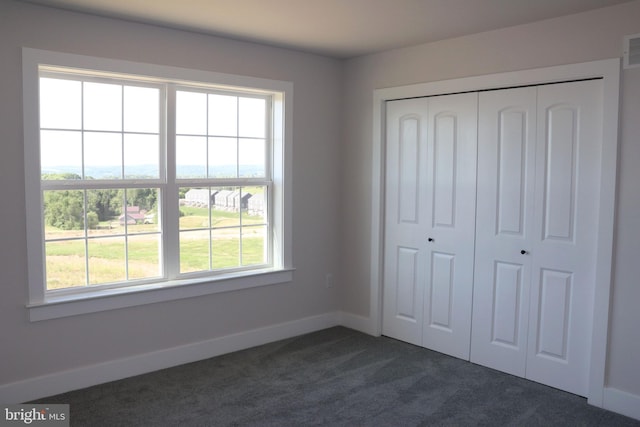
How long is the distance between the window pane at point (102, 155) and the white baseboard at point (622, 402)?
3.64 meters

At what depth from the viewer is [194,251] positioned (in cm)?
428

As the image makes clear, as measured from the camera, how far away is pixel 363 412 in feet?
11.0

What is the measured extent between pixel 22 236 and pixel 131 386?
1236mm

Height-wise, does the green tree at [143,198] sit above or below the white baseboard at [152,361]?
above

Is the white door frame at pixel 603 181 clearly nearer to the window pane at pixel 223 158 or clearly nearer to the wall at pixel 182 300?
the wall at pixel 182 300

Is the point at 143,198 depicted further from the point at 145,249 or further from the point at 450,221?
the point at 450,221

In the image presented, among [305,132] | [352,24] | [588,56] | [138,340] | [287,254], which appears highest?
[352,24]

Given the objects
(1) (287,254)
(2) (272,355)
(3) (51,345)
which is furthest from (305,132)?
(3) (51,345)

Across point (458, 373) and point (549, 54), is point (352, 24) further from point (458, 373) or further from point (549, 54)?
point (458, 373)

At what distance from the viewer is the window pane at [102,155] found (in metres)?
3.71

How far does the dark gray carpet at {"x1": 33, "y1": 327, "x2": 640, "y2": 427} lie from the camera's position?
10.6 ft

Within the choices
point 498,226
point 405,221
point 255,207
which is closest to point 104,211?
point 255,207

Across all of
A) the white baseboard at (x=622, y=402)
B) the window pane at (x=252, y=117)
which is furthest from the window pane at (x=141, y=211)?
the white baseboard at (x=622, y=402)

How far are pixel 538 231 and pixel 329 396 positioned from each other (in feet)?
6.12
